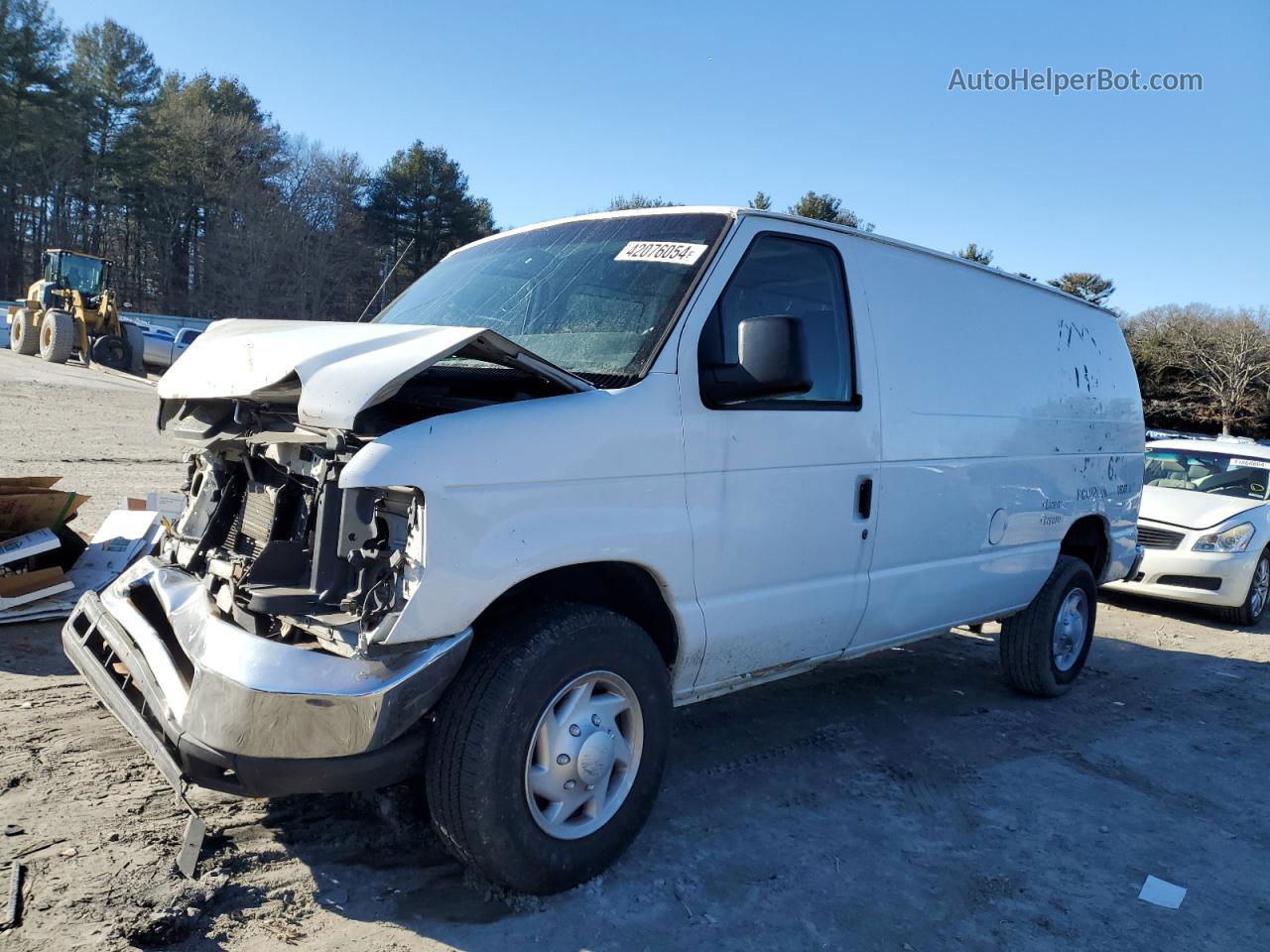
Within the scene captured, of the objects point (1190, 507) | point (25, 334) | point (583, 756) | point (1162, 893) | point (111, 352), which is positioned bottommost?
point (1162, 893)

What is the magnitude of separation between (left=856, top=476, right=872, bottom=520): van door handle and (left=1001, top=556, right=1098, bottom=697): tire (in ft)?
6.73

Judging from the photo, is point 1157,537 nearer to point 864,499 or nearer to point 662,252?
point 864,499

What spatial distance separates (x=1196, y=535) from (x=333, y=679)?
323 inches

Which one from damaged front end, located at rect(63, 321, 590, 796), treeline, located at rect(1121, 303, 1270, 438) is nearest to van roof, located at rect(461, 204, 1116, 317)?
damaged front end, located at rect(63, 321, 590, 796)

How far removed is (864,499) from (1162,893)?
1.74 metres

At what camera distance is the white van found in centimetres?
243

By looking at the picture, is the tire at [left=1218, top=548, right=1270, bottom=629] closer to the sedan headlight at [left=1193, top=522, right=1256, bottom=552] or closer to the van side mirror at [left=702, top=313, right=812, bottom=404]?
the sedan headlight at [left=1193, top=522, right=1256, bottom=552]

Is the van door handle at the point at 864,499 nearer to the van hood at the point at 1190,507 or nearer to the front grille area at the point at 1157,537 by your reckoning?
the van hood at the point at 1190,507

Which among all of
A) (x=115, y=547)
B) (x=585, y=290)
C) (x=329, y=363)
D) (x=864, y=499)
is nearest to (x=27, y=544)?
(x=115, y=547)

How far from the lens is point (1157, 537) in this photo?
8.34 metres

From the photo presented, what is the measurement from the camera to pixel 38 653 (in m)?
4.46

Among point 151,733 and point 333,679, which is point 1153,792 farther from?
point 151,733

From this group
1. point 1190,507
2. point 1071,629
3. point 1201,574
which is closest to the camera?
point 1071,629

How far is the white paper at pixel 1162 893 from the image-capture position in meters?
3.19
